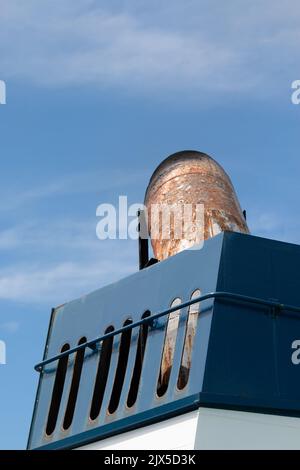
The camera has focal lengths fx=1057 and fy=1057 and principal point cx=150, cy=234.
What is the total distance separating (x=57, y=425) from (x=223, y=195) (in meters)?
3.57

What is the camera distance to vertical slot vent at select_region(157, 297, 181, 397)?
1135 centimetres

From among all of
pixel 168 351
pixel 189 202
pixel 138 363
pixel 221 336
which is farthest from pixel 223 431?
pixel 189 202

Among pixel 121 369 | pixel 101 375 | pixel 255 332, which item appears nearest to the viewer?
pixel 255 332

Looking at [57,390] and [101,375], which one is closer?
[101,375]

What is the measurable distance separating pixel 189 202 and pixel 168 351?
102 inches

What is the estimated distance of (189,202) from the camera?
1336 cm

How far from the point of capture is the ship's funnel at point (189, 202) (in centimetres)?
1298

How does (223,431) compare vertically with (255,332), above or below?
below

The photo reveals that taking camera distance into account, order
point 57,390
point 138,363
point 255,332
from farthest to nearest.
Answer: point 57,390
point 138,363
point 255,332

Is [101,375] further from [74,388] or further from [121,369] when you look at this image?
[74,388]

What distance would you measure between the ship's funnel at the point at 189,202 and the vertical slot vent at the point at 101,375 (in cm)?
147

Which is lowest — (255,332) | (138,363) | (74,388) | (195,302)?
Answer: (74,388)

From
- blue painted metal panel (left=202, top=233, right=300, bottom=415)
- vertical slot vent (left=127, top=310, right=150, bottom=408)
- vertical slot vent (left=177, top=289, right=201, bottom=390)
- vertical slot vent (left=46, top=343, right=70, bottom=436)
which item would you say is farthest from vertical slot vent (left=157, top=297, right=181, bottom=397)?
vertical slot vent (left=46, top=343, right=70, bottom=436)
